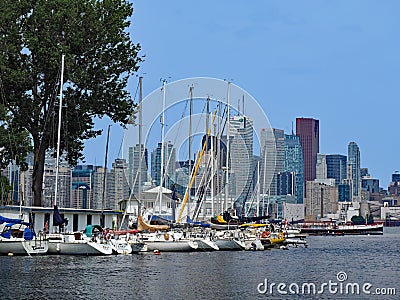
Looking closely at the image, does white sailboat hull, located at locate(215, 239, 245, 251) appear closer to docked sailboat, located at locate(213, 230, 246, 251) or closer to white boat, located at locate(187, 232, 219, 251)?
docked sailboat, located at locate(213, 230, 246, 251)

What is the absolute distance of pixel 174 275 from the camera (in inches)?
2228

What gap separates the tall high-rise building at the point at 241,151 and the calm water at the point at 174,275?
40.8 m

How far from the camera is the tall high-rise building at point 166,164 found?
4127 inches

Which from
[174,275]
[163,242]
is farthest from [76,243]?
[174,275]

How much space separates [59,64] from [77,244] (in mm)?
19538

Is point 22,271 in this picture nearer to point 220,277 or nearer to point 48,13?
point 220,277

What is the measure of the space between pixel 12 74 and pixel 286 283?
3631 centimetres

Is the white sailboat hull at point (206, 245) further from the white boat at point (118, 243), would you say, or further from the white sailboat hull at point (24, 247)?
the white sailboat hull at point (24, 247)

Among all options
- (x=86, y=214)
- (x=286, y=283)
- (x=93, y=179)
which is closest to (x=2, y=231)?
(x=86, y=214)

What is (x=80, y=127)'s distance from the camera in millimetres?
83562

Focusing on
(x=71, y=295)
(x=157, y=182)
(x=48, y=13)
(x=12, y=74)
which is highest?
(x=48, y=13)

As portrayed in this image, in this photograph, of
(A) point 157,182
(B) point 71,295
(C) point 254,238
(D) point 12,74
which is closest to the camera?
(B) point 71,295

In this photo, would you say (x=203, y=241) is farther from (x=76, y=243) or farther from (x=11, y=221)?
(x=11, y=221)

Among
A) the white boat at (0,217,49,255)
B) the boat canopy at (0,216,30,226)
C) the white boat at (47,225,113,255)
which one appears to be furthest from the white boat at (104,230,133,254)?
the boat canopy at (0,216,30,226)
